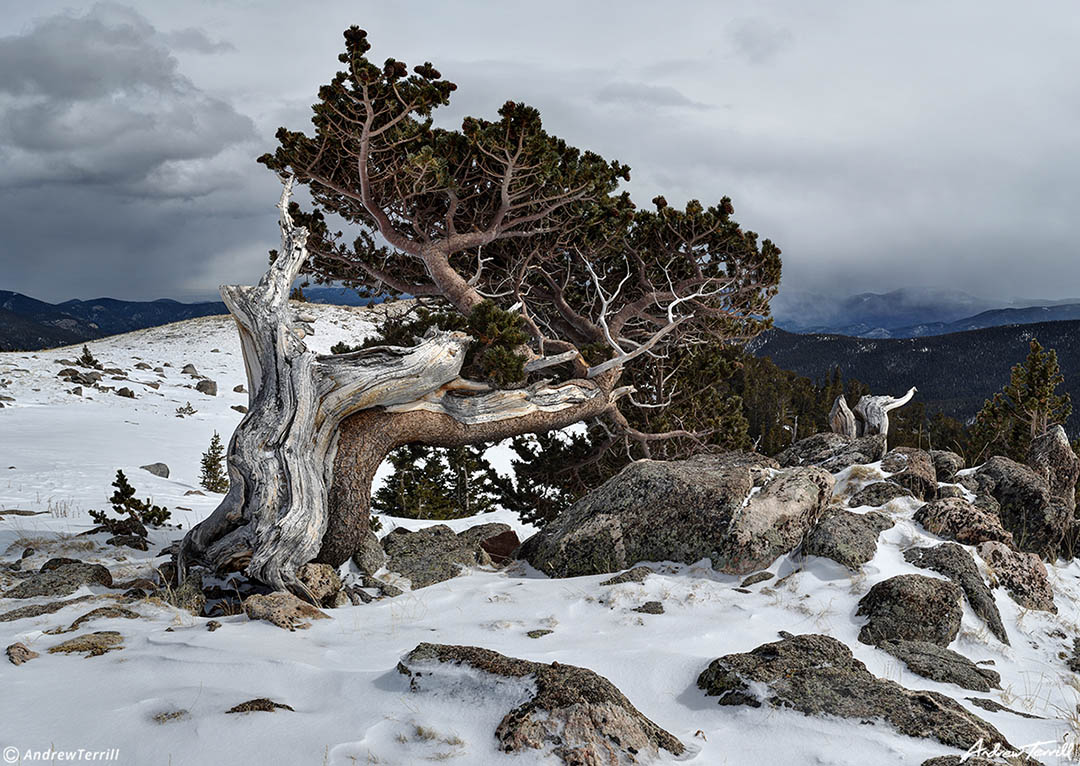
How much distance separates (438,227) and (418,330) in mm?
1981

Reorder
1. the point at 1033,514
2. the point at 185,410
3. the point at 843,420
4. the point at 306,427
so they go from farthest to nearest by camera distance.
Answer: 1. the point at 185,410
2. the point at 843,420
3. the point at 1033,514
4. the point at 306,427

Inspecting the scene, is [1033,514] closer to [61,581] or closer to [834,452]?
[834,452]

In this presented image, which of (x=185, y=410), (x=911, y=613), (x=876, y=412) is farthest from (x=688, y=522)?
(x=185, y=410)

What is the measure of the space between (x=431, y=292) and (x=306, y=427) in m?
4.56

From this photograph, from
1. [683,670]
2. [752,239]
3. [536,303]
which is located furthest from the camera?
→ [536,303]

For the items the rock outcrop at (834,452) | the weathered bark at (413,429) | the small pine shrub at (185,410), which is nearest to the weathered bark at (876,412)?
the rock outcrop at (834,452)

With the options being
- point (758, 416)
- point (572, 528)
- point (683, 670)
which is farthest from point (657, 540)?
point (758, 416)

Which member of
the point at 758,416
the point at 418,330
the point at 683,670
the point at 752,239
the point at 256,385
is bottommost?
the point at 758,416

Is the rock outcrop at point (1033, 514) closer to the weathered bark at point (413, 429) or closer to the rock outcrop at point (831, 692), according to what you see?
the rock outcrop at point (831, 692)

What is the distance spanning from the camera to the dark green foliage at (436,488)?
1564cm

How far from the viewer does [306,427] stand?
23.1 ft

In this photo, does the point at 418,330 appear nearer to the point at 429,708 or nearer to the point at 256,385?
the point at 256,385

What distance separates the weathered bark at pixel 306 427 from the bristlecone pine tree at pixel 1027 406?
78.0 feet

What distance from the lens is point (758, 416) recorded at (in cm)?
5778
